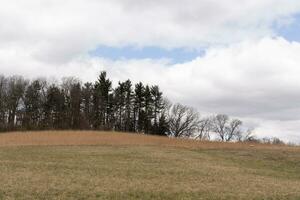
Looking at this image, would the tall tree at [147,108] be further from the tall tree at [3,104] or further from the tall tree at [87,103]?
the tall tree at [3,104]

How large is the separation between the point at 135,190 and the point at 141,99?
72.6 m

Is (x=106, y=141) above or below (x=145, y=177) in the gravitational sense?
above

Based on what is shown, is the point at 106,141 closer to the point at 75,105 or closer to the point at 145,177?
the point at 145,177

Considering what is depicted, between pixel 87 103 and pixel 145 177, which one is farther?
pixel 87 103

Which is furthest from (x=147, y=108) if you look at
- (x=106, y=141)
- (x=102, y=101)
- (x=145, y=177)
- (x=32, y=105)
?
(x=145, y=177)

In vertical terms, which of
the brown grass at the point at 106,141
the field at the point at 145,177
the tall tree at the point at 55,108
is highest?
the tall tree at the point at 55,108

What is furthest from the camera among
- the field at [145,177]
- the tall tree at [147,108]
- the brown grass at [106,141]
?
the tall tree at [147,108]

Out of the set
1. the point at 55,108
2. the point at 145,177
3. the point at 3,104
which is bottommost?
the point at 145,177

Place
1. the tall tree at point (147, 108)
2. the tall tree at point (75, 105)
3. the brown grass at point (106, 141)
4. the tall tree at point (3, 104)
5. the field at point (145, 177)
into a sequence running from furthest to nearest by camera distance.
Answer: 1. the tall tree at point (147, 108)
2. the tall tree at point (75, 105)
3. the tall tree at point (3, 104)
4. the brown grass at point (106, 141)
5. the field at point (145, 177)

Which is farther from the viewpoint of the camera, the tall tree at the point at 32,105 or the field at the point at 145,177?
the tall tree at the point at 32,105

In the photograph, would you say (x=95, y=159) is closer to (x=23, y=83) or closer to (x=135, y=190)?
(x=135, y=190)

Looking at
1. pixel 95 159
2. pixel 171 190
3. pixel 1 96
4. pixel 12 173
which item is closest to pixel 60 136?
pixel 95 159

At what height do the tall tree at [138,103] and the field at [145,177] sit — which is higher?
the tall tree at [138,103]

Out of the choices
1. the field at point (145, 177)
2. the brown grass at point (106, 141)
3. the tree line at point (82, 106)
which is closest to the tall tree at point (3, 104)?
the tree line at point (82, 106)
